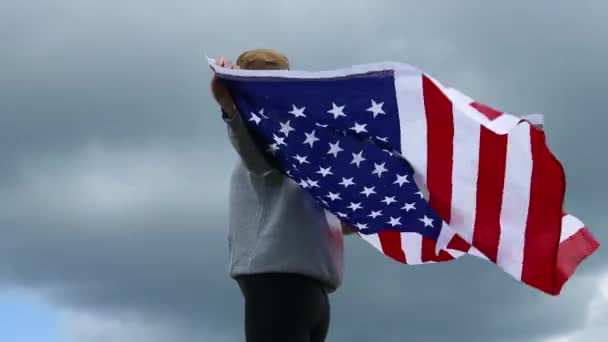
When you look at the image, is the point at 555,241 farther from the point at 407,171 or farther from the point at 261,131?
the point at 261,131

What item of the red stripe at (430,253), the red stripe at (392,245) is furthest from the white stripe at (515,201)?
the red stripe at (392,245)

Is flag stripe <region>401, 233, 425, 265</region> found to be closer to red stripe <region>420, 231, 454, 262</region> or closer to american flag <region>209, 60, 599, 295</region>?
red stripe <region>420, 231, 454, 262</region>

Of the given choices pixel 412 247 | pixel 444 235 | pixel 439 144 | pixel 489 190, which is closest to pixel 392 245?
pixel 412 247

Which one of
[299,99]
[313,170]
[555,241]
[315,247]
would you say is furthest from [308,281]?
[555,241]

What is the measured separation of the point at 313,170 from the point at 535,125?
3.96 feet

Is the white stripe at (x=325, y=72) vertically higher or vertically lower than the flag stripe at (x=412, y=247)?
higher

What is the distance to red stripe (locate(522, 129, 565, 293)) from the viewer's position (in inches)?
225

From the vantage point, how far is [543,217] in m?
5.75

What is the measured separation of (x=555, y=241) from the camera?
18.8 feet

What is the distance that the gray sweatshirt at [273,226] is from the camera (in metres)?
5.57

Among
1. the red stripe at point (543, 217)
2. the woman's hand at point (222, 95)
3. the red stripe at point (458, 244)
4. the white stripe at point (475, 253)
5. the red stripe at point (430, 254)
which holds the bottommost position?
the red stripe at point (430, 254)

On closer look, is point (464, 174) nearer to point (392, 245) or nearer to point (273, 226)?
point (392, 245)

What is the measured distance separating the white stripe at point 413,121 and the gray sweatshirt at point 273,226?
0.57 meters

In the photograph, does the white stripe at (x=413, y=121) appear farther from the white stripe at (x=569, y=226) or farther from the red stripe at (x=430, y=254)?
the white stripe at (x=569, y=226)
